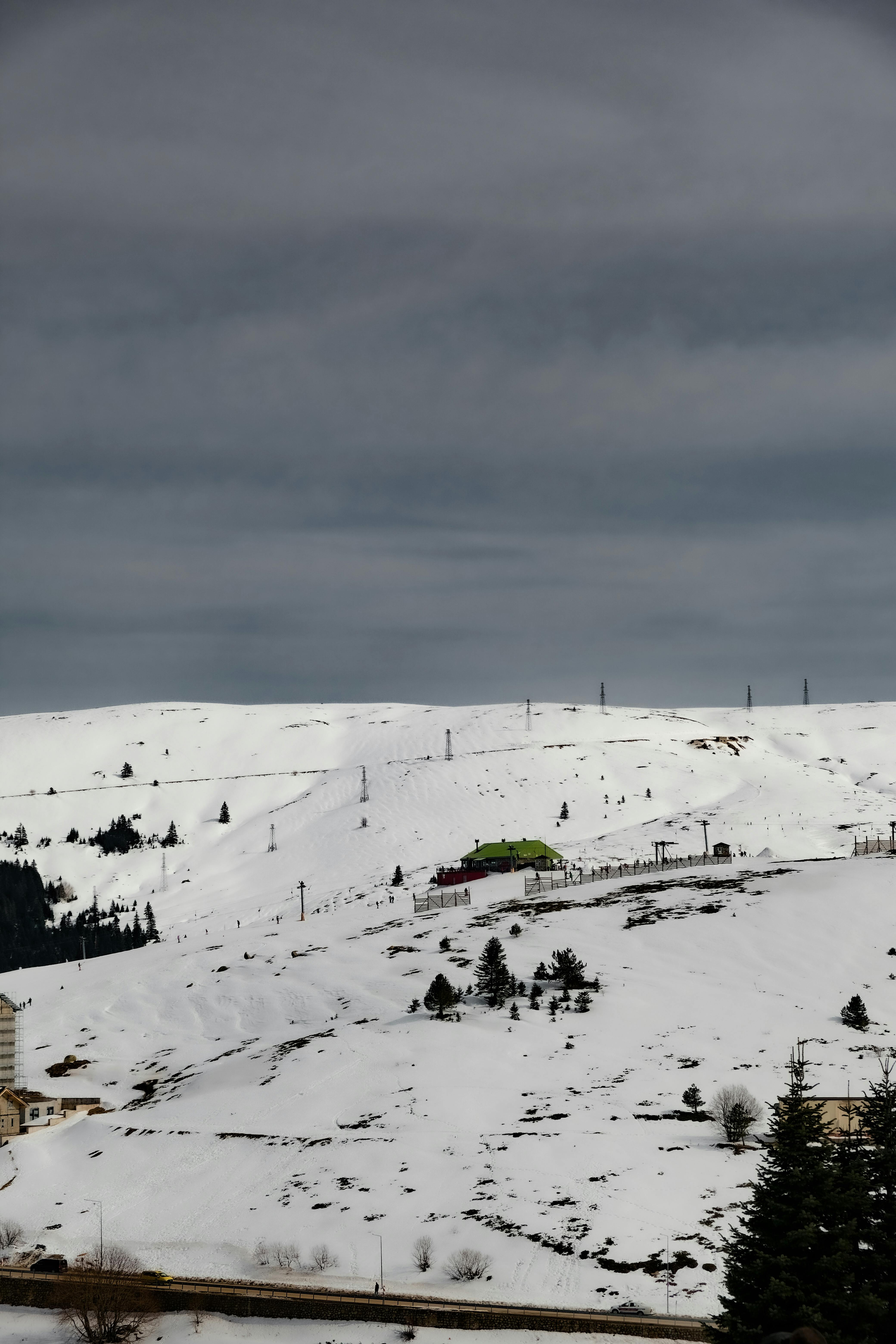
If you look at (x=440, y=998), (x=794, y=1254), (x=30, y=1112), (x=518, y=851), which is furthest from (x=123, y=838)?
(x=794, y=1254)

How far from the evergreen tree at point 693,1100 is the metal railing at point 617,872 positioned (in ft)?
155

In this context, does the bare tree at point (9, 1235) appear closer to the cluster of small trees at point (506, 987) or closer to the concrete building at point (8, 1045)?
the concrete building at point (8, 1045)

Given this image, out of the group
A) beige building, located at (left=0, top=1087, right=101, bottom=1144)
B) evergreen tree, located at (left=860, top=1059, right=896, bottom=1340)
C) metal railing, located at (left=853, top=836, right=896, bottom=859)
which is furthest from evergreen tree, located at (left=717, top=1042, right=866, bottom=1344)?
metal railing, located at (left=853, top=836, right=896, bottom=859)

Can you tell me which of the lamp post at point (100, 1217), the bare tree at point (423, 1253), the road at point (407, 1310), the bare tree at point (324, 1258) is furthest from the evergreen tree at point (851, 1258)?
the lamp post at point (100, 1217)

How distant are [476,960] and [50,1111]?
26.9 metres

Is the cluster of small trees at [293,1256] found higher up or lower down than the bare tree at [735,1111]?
lower down

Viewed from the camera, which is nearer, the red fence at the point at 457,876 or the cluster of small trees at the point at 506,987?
the cluster of small trees at the point at 506,987

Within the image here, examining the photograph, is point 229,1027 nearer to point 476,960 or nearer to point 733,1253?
point 476,960

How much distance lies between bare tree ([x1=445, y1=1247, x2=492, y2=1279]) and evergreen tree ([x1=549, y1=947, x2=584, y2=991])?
27.2m

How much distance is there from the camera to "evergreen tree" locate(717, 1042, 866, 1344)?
72.8 feet

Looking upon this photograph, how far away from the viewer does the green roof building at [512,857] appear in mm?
108188

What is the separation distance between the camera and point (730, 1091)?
45188 millimetres

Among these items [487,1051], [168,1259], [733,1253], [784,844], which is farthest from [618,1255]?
[784,844]

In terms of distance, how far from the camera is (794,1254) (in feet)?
75.7
